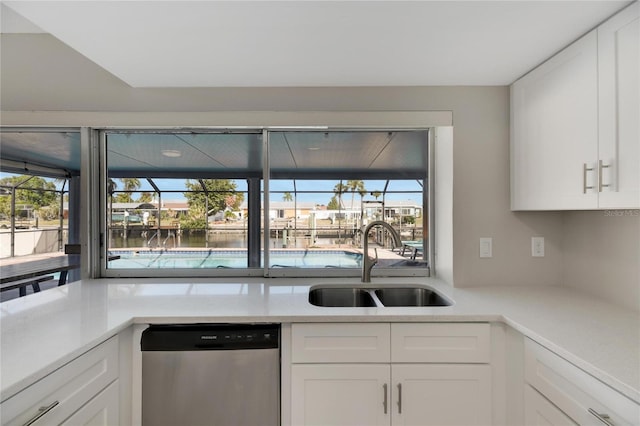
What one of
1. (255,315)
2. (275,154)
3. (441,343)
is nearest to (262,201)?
(275,154)

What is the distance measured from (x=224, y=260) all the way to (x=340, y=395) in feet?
4.56

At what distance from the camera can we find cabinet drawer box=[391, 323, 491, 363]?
1227mm

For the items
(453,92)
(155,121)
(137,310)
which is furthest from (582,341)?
(155,121)

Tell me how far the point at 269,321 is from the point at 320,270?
27.8 inches

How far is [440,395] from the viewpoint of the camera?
1.22 meters

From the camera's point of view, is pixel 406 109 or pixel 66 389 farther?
pixel 406 109

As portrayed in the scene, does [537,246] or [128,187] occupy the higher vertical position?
[128,187]

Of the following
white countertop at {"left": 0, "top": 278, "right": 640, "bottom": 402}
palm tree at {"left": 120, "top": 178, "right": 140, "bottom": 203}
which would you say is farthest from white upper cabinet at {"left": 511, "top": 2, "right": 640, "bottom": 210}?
palm tree at {"left": 120, "top": 178, "right": 140, "bottom": 203}

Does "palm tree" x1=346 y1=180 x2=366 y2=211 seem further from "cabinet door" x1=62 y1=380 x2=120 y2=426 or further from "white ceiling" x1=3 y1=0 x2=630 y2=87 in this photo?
"cabinet door" x1=62 y1=380 x2=120 y2=426

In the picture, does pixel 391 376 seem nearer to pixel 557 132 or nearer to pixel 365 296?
pixel 365 296

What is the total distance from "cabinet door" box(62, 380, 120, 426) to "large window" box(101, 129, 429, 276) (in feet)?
2.72

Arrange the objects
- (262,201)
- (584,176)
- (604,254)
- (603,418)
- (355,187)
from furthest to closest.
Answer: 1. (355,187)
2. (262,201)
3. (604,254)
4. (584,176)
5. (603,418)

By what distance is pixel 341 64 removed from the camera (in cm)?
146

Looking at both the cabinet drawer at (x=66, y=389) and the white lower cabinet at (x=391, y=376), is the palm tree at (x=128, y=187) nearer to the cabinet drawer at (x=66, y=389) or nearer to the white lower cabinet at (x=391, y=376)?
the cabinet drawer at (x=66, y=389)
